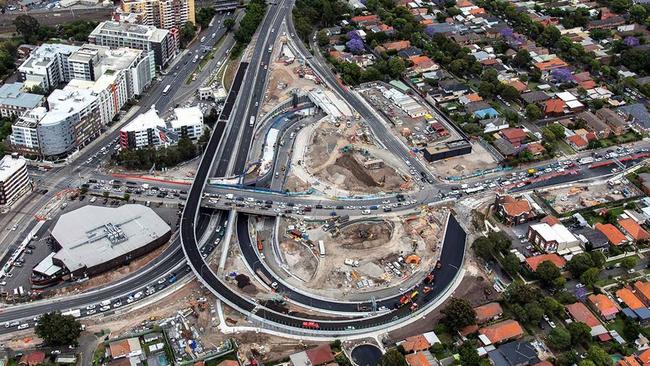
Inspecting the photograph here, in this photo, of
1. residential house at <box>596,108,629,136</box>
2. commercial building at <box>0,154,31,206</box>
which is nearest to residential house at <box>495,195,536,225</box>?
residential house at <box>596,108,629,136</box>

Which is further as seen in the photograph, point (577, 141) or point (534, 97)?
point (534, 97)

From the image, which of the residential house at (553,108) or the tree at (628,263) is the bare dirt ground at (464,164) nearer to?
the residential house at (553,108)

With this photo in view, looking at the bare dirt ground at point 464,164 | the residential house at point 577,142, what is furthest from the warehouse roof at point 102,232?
the residential house at point 577,142

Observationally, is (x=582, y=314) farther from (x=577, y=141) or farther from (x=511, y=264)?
(x=577, y=141)

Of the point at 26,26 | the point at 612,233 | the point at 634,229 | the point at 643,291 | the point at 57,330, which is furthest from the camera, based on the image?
the point at 26,26

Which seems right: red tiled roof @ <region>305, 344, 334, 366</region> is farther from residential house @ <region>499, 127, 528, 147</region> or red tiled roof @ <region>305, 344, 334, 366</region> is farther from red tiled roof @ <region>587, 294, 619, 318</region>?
residential house @ <region>499, 127, 528, 147</region>

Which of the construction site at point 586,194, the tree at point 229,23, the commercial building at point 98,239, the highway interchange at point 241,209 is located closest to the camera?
the highway interchange at point 241,209

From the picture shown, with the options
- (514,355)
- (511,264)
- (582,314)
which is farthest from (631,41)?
(514,355)

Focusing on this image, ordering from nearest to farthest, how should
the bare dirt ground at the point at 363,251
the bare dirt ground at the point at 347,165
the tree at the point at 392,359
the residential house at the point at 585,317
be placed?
the tree at the point at 392,359
the residential house at the point at 585,317
the bare dirt ground at the point at 363,251
the bare dirt ground at the point at 347,165
